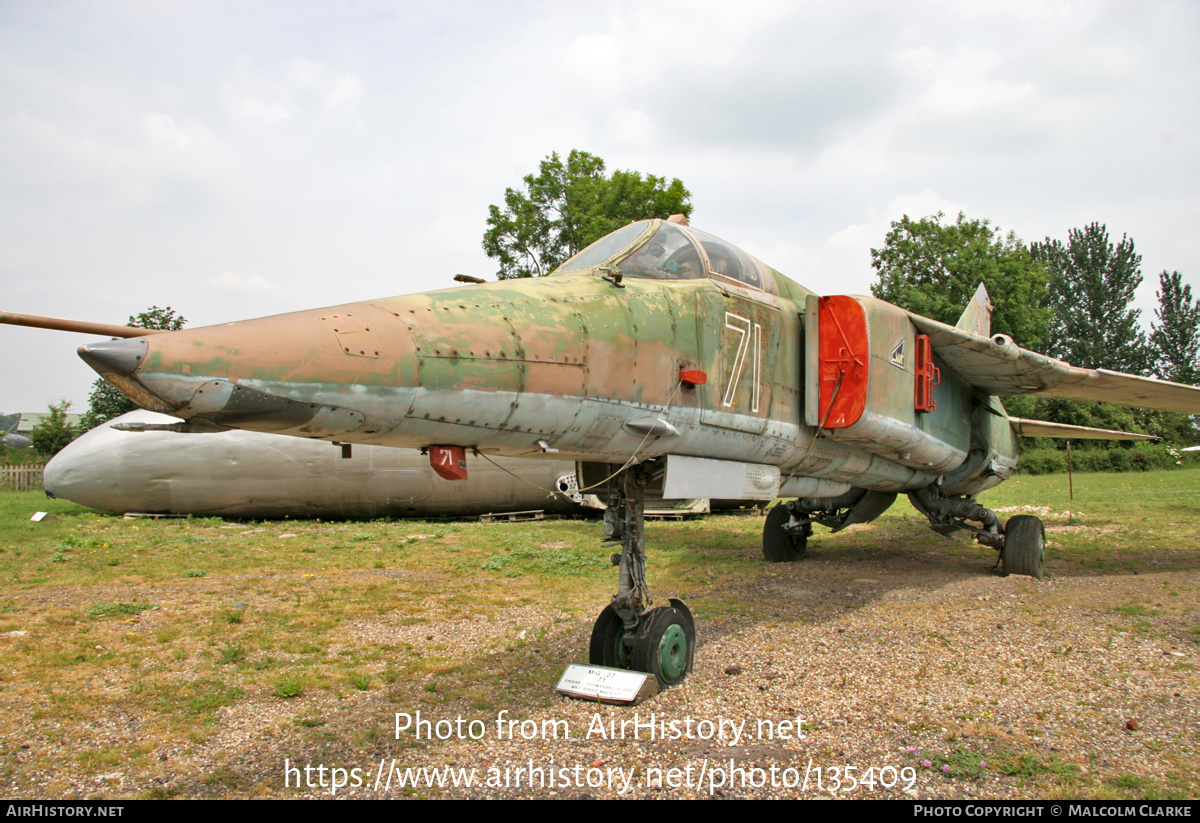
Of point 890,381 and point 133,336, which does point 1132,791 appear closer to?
point 890,381

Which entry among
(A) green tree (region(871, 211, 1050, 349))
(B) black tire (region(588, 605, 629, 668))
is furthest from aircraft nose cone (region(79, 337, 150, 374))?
(A) green tree (region(871, 211, 1050, 349))

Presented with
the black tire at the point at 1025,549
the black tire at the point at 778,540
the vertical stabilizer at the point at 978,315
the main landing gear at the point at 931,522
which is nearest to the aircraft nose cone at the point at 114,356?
the main landing gear at the point at 931,522

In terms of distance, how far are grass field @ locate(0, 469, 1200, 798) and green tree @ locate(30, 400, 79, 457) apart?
17274 mm

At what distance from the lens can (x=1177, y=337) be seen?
191 feet

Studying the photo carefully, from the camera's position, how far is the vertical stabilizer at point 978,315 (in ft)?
39.8

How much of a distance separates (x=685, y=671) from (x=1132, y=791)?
257 cm

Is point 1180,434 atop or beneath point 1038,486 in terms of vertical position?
atop

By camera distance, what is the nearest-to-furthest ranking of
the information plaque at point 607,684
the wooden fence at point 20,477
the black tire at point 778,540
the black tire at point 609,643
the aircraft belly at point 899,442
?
the information plaque at point 607,684 < the black tire at point 609,643 < the aircraft belly at point 899,442 < the black tire at point 778,540 < the wooden fence at point 20,477

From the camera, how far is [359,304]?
3.43 metres

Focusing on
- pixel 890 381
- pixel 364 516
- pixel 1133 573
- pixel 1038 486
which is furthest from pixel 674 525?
pixel 1038 486

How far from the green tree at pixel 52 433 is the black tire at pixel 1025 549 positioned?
32837 millimetres

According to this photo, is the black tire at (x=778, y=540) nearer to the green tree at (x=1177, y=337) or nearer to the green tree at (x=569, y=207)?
the green tree at (x=569, y=207)

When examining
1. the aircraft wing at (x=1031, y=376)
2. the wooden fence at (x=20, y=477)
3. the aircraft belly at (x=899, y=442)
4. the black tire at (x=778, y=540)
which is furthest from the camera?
the wooden fence at (x=20, y=477)

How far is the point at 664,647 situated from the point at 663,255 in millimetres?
2781
